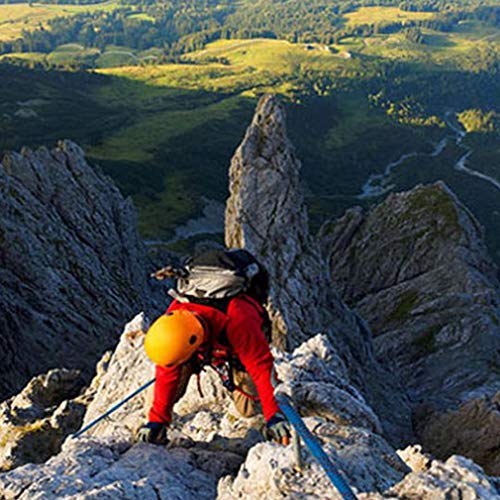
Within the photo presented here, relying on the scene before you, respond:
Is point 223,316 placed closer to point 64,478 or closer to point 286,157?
point 64,478

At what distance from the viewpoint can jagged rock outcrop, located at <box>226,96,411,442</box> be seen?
132ft

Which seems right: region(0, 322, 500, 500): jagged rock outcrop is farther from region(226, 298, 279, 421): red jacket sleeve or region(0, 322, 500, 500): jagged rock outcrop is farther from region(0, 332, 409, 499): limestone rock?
region(226, 298, 279, 421): red jacket sleeve

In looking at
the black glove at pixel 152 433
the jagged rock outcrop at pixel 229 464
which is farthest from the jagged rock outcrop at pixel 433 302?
the black glove at pixel 152 433

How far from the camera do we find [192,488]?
10.6 meters

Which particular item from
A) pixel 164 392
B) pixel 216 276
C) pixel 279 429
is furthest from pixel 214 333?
pixel 279 429

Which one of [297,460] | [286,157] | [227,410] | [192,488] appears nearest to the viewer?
[297,460]

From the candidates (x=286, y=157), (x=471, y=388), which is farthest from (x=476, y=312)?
(x=286, y=157)

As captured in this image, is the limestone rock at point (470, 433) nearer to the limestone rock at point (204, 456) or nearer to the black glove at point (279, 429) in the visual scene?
the limestone rock at point (204, 456)

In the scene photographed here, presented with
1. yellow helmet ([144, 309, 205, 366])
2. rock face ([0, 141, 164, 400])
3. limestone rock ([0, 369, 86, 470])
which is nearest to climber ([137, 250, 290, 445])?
yellow helmet ([144, 309, 205, 366])

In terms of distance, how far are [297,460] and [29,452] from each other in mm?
13002

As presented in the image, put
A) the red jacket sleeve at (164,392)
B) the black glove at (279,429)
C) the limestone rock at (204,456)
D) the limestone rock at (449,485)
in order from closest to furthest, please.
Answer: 1. the limestone rock at (449,485)
2. the limestone rock at (204,456)
3. the black glove at (279,429)
4. the red jacket sleeve at (164,392)

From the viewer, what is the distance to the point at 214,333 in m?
11.0

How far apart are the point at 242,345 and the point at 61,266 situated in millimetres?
34139

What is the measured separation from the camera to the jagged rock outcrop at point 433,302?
35844 mm
